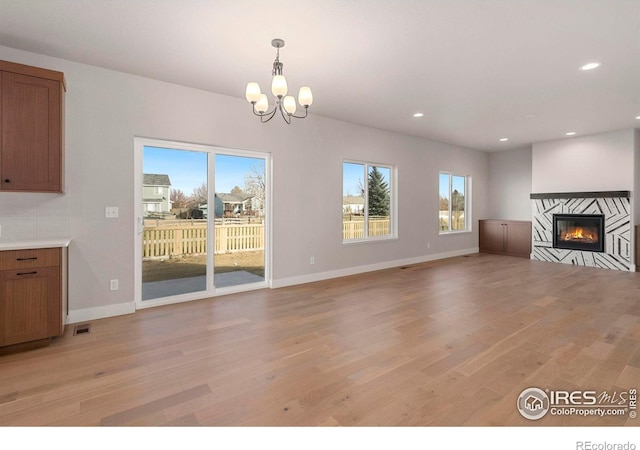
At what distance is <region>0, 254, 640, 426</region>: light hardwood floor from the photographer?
74.9 inches

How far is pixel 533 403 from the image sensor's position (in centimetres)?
198

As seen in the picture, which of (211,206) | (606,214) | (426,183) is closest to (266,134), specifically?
(211,206)

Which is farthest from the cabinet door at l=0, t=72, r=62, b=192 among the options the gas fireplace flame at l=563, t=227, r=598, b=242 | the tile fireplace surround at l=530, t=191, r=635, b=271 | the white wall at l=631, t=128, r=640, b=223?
the white wall at l=631, t=128, r=640, b=223

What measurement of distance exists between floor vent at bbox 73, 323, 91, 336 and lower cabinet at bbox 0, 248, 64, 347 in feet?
0.91

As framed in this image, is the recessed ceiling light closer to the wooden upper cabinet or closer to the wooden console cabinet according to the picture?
the wooden console cabinet

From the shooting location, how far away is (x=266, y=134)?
15.8ft

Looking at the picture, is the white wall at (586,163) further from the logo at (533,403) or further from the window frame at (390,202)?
the logo at (533,403)

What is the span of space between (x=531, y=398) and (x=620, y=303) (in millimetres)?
3256

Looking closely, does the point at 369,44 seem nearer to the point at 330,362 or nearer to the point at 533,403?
the point at 330,362

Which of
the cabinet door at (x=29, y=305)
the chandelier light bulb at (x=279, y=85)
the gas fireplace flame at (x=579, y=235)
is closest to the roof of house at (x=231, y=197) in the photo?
the cabinet door at (x=29, y=305)

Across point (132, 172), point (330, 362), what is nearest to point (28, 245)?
point (132, 172)

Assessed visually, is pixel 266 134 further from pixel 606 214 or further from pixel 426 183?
pixel 606 214

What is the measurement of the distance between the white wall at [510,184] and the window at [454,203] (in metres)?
1.00
